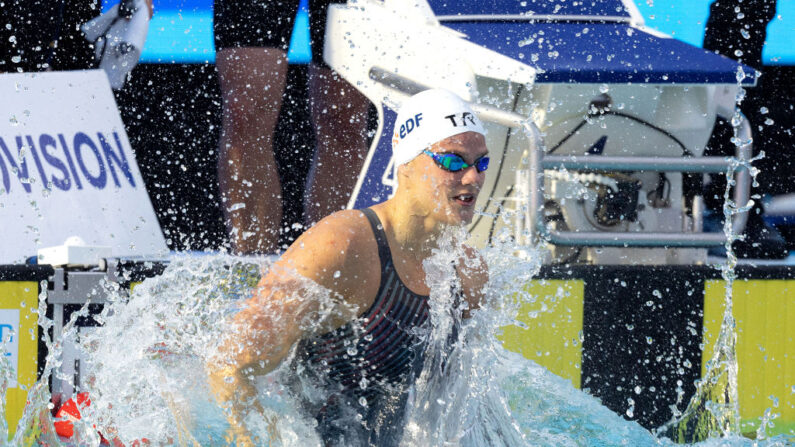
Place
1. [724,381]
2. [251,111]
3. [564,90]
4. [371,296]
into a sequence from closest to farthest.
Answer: [371,296] → [724,381] → [564,90] → [251,111]

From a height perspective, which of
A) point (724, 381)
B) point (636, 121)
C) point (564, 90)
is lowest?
point (724, 381)

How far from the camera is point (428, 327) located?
248cm

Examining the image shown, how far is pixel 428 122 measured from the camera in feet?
8.40

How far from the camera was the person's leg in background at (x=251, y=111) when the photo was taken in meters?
4.06

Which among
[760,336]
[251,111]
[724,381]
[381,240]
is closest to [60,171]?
[251,111]

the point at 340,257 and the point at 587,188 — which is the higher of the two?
the point at 340,257

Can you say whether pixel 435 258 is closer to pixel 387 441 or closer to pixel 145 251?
A: pixel 387 441

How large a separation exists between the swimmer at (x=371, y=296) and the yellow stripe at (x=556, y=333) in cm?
100

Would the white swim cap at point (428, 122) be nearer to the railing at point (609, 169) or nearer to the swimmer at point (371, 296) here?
the swimmer at point (371, 296)

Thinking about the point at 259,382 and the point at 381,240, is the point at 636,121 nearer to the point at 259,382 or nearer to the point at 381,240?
the point at 381,240

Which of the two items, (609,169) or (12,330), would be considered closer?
(609,169)

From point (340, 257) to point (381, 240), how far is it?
145mm

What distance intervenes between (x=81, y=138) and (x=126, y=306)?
1891 millimetres

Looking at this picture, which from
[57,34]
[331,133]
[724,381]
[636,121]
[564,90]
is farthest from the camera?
[57,34]
